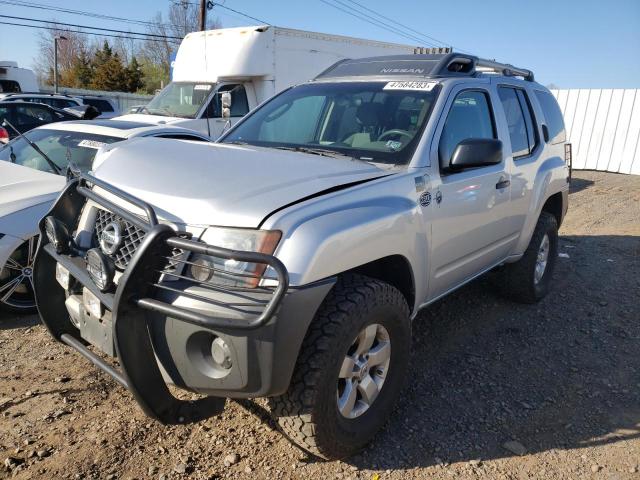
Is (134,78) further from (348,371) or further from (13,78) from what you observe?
(348,371)

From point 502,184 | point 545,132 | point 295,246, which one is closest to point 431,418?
point 295,246

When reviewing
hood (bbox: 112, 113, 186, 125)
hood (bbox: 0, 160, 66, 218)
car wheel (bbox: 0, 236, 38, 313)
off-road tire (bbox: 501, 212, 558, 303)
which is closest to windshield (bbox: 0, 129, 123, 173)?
hood (bbox: 0, 160, 66, 218)

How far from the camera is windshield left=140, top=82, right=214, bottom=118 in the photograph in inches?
400

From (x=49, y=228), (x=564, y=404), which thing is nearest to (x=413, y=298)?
(x=564, y=404)

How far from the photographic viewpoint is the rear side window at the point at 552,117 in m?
4.89

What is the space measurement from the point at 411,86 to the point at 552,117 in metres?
2.20

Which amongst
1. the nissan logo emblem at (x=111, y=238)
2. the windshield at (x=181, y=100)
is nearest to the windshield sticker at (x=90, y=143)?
the nissan logo emblem at (x=111, y=238)

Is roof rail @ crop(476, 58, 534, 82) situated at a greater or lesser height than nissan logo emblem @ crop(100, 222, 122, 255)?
greater

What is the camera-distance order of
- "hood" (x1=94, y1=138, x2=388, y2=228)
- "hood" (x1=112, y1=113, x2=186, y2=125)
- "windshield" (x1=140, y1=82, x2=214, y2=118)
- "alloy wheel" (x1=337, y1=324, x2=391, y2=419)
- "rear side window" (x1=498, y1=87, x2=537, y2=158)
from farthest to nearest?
"windshield" (x1=140, y1=82, x2=214, y2=118)
"hood" (x1=112, y1=113, x2=186, y2=125)
"rear side window" (x1=498, y1=87, x2=537, y2=158)
"alloy wheel" (x1=337, y1=324, x2=391, y2=419)
"hood" (x1=94, y1=138, x2=388, y2=228)

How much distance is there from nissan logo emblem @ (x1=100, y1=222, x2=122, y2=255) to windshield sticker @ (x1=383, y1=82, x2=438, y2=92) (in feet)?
6.62

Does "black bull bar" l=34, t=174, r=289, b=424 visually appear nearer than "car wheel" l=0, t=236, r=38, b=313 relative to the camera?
Yes

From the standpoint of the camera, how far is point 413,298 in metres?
3.06

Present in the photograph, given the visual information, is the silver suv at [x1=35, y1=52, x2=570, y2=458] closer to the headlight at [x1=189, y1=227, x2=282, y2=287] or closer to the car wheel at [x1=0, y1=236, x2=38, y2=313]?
the headlight at [x1=189, y1=227, x2=282, y2=287]

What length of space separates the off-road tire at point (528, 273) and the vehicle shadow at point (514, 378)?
0.12 m
